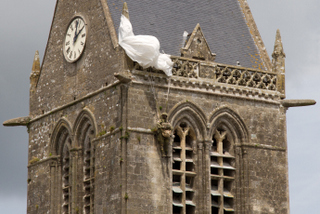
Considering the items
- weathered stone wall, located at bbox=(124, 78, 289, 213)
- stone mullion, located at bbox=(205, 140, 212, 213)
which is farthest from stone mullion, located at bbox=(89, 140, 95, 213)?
stone mullion, located at bbox=(205, 140, 212, 213)

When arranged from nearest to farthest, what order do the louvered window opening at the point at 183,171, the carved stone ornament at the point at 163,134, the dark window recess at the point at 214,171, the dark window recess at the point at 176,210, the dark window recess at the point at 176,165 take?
the carved stone ornament at the point at 163,134
the dark window recess at the point at 176,210
the louvered window opening at the point at 183,171
the dark window recess at the point at 176,165
the dark window recess at the point at 214,171

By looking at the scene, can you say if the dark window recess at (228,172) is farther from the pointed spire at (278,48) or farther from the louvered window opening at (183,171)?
the pointed spire at (278,48)

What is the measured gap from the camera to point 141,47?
53.7 m

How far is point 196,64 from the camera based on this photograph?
55.9 metres

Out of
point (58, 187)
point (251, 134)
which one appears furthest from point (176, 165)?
point (58, 187)

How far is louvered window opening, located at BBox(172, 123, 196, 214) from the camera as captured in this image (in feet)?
177

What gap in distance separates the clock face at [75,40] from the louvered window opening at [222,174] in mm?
6804

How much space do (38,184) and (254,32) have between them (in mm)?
11447

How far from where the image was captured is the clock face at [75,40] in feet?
187

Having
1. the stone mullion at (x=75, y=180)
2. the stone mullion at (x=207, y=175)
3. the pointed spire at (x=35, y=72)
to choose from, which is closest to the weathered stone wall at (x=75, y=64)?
the pointed spire at (x=35, y=72)

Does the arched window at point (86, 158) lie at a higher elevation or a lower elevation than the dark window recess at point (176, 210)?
higher

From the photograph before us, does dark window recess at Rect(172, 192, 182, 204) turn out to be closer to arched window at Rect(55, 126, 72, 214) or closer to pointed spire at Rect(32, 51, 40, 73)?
arched window at Rect(55, 126, 72, 214)

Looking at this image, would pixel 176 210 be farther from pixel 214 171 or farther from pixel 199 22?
pixel 199 22

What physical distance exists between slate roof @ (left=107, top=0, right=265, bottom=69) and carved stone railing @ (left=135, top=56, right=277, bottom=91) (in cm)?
73
